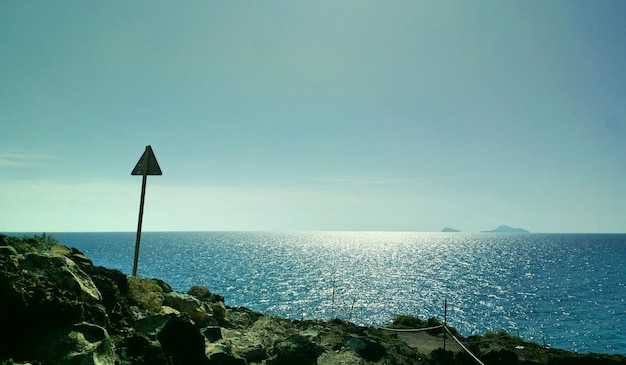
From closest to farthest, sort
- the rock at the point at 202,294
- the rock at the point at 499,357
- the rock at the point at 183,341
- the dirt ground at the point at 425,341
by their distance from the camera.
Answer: the rock at the point at 183,341, the rock at the point at 499,357, the dirt ground at the point at 425,341, the rock at the point at 202,294

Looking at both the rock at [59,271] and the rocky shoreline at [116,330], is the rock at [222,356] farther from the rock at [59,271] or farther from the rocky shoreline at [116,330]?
the rock at [59,271]

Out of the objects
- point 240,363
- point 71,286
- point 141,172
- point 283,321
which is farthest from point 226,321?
point 71,286

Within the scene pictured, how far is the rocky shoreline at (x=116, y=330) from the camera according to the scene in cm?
534

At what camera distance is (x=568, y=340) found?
32469 millimetres

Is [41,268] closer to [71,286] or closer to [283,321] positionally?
[71,286]

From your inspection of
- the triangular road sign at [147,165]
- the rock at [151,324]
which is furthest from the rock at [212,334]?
the triangular road sign at [147,165]

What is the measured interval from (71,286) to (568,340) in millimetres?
42723

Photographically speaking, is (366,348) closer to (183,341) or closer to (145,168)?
(183,341)

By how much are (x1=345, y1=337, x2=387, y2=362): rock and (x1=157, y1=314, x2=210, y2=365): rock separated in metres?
6.68

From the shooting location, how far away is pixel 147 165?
1269cm

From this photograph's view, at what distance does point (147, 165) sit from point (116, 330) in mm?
7296

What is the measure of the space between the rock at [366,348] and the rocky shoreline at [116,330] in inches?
1.6

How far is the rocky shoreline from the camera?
17.5 feet

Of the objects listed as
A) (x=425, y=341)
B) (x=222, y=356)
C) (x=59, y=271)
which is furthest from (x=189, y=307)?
(x=425, y=341)
